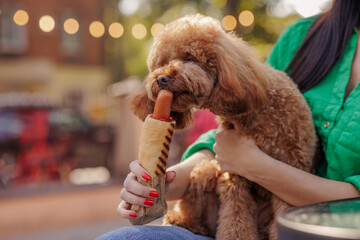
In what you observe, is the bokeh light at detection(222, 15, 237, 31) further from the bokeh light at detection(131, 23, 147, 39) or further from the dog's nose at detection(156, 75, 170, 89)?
the dog's nose at detection(156, 75, 170, 89)

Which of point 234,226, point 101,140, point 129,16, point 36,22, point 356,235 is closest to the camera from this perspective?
point 356,235

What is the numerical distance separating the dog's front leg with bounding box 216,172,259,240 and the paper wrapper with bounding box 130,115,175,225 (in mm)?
395

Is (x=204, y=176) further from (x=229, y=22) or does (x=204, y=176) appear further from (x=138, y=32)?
(x=138, y=32)

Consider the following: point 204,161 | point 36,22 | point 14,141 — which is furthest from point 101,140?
point 36,22

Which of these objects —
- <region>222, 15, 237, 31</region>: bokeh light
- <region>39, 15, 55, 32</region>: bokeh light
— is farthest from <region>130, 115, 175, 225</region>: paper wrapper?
<region>39, 15, 55, 32</region>: bokeh light

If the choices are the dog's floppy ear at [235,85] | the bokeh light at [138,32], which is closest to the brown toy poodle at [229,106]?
the dog's floppy ear at [235,85]

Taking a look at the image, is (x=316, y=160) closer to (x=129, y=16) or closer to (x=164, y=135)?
(x=164, y=135)

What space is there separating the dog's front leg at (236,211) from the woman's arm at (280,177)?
0.09m

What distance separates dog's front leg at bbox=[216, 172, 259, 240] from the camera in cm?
192

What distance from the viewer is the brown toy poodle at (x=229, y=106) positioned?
1777 millimetres

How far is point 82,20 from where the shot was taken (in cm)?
2003

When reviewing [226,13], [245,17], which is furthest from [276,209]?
[245,17]

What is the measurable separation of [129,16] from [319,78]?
21.6 meters

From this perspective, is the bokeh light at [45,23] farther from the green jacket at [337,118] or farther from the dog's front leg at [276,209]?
the dog's front leg at [276,209]
